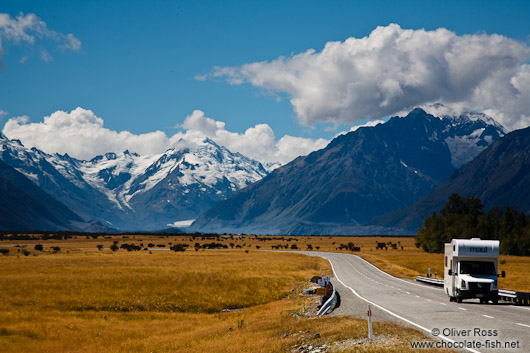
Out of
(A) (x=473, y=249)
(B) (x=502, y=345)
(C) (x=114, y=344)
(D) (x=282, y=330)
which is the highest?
(A) (x=473, y=249)

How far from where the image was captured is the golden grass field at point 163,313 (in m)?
27.3

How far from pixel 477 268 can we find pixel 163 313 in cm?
2752

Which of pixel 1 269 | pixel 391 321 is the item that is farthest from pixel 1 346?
pixel 1 269

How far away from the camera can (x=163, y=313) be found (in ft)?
158

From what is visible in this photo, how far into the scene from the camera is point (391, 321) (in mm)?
26719

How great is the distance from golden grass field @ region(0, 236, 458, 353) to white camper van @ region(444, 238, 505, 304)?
11.0 m

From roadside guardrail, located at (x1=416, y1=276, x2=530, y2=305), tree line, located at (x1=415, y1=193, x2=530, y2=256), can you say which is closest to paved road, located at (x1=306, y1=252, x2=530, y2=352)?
roadside guardrail, located at (x1=416, y1=276, x2=530, y2=305)

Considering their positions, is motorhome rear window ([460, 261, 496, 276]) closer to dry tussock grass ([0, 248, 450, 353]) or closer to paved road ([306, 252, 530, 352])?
paved road ([306, 252, 530, 352])

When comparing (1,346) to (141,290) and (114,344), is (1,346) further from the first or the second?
(141,290)

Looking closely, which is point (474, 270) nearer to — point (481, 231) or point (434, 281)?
point (434, 281)

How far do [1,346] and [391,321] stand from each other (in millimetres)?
25658

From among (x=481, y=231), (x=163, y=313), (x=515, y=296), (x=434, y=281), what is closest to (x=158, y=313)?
(x=163, y=313)

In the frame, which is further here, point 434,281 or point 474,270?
point 434,281

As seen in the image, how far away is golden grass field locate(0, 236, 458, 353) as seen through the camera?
27.3 metres
